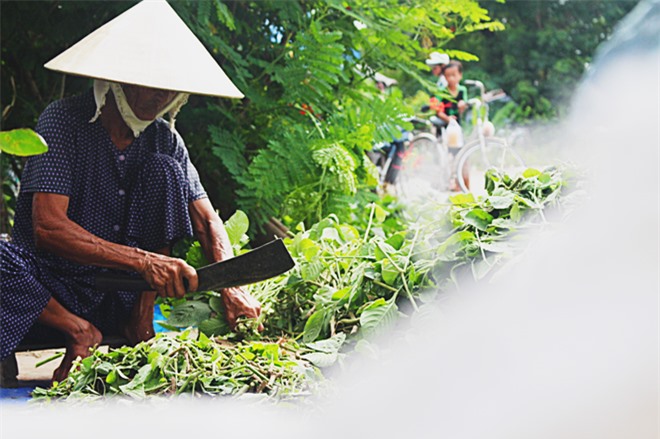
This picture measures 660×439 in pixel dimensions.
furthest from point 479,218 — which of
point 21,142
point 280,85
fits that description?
point 280,85

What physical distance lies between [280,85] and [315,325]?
1.69m

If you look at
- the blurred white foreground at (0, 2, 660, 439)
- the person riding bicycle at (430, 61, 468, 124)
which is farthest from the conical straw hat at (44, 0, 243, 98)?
the person riding bicycle at (430, 61, 468, 124)

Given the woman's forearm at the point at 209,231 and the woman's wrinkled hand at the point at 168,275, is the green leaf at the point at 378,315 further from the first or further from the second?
the woman's forearm at the point at 209,231

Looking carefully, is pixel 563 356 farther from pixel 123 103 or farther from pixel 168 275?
pixel 123 103

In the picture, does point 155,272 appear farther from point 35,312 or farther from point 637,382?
point 637,382

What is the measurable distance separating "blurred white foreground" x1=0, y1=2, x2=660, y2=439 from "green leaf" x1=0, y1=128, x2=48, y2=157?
0.26 meters

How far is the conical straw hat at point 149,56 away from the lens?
2092 millimetres

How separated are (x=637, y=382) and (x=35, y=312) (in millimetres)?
1896

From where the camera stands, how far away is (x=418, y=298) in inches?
83.3

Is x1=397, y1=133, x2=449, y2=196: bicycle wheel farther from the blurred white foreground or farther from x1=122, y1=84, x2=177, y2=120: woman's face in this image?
the blurred white foreground

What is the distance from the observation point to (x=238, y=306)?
2.36 metres

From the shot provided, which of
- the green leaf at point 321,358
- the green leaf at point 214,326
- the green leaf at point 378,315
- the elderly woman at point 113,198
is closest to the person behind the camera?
the green leaf at point 321,358

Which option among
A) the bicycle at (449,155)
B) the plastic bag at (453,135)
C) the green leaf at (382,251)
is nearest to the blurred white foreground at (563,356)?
the green leaf at (382,251)

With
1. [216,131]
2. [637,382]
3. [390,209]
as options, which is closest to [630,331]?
[637,382]
